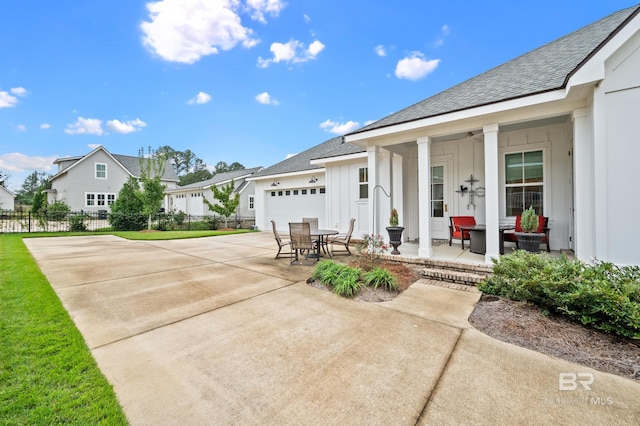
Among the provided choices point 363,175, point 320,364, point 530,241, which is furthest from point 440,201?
point 320,364

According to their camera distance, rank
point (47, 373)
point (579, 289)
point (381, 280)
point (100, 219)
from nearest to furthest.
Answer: point (47, 373) → point (579, 289) → point (381, 280) → point (100, 219)

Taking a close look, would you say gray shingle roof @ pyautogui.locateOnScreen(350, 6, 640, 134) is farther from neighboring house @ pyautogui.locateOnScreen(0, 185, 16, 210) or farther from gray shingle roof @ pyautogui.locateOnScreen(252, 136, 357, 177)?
neighboring house @ pyautogui.locateOnScreen(0, 185, 16, 210)

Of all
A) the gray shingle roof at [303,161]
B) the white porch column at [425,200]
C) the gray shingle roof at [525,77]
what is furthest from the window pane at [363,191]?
the white porch column at [425,200]

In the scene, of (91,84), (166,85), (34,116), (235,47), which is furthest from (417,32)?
(34,116)

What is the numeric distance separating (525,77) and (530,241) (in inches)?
137

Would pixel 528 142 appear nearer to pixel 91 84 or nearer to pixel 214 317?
pixel 214 317

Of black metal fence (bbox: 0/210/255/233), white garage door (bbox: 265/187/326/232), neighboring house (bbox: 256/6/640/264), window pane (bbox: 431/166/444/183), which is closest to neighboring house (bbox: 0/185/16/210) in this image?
black metal fence (bbox: 0/210/255/233)

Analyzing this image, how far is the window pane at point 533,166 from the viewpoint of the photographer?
646 centimetres

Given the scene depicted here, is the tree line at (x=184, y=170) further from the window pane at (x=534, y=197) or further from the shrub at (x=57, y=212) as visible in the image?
the window pane at (x=534, y=197)

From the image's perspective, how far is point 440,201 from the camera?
810cm

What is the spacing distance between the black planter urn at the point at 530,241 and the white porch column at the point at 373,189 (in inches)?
123

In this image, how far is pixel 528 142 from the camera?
6562mm

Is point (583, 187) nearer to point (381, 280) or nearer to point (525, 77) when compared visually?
A: point (525, 77)

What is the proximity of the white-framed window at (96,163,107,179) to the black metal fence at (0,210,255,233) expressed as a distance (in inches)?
331
